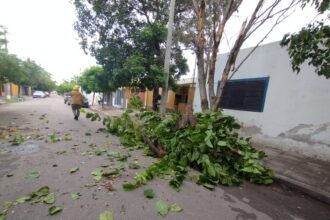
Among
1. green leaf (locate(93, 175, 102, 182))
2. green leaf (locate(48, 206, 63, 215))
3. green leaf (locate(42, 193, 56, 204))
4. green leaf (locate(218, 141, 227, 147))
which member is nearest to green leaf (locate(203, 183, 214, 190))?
green leaf (locate(218, 141, 227, 147))

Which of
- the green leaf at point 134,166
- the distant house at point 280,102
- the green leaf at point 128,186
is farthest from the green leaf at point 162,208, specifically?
the distant house at point 280,102

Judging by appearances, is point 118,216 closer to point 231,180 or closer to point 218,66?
point 231,180

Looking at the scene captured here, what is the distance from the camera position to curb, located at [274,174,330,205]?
3248 mm

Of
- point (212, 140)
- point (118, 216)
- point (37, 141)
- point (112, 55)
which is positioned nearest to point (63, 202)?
point (118, 216)

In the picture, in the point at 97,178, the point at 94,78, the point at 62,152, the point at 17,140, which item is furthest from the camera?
the point at 94,78

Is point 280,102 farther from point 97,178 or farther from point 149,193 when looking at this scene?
point 97,178

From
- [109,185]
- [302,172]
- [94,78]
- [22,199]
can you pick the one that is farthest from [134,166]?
[94,78]

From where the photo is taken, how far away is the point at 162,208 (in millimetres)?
2580

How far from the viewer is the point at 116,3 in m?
9.07

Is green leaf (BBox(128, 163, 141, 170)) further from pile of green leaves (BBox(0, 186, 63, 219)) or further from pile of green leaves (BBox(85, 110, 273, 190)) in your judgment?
pile of green leaves (BBox(0, 186, 63, 219))

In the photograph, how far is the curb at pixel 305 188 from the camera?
128 inches

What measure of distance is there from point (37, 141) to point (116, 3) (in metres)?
6.91

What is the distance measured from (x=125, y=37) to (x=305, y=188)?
8757mm

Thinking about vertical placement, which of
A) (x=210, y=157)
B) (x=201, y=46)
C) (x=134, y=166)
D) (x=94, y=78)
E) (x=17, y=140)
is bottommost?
(x=17, y=140)
